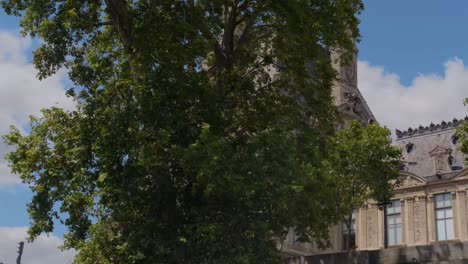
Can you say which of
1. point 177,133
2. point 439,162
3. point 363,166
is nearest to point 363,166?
point 363,166

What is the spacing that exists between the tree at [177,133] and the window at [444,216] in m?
26.3

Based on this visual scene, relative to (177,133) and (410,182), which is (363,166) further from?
(410,182)

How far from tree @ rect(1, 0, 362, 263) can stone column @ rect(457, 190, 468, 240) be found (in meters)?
25.7

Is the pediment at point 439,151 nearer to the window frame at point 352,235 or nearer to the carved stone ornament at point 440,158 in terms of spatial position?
the carved stone ornament at point 440,158

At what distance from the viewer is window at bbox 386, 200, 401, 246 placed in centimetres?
4494

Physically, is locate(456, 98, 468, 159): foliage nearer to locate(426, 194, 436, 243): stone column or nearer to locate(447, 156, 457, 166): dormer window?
locate(426, 194, 436, 243): stone column

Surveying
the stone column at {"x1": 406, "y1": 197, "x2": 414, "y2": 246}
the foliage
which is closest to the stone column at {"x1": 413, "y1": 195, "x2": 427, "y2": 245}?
the stone column at {"x1": 406, "y1": 197, "x2": 414, "y2": 246}

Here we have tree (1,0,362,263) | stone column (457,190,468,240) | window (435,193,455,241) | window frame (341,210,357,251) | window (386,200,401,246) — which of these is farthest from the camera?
window frame (341,210,357,251)

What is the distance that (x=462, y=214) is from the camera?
139 ft

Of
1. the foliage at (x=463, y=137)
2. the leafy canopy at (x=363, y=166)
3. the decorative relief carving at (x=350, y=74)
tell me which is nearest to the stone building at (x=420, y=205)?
the decorative relief carving at (x=350, y=74)

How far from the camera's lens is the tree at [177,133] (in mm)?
16344

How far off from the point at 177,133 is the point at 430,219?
31176mm

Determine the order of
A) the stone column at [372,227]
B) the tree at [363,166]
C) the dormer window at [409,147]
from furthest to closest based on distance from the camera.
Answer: the dormer window at [409,147], the stone column at [372,227], the tree at [363,166]

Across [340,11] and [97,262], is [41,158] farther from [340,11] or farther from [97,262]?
[340,11]
